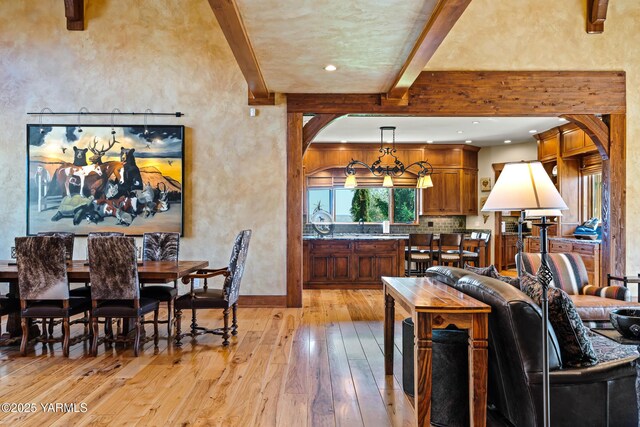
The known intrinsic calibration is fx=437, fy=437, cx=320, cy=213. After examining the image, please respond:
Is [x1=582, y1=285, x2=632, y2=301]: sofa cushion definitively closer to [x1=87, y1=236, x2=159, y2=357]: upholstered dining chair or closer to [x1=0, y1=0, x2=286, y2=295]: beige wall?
[x1=0, y1=0, x2=286, y2=295]: beige wall

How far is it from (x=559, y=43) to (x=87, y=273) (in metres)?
6.26

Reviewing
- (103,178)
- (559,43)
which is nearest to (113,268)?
(103,178)

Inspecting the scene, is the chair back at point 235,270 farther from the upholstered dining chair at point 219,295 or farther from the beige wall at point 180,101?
the beige wall at point 180,101

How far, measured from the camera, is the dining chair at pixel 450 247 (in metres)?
7.47

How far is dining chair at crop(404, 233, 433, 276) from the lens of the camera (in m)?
7.33

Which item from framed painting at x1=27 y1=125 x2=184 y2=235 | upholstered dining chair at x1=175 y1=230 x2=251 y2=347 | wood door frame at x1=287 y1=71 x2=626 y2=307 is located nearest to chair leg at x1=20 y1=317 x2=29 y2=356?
upholstered dining chair at x1=175 y1=230 x2=251 y2=347

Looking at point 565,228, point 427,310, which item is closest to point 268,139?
point 427,310

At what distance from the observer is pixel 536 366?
6.87 feet

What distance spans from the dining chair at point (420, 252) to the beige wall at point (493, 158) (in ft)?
7.63

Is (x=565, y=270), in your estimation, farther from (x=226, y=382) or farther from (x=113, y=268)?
(x=113, y=268)

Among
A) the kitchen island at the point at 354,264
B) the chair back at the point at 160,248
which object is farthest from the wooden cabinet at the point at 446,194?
the chair back at the point at 160,248

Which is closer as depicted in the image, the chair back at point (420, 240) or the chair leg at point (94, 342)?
the chair leg at point (94, 342)

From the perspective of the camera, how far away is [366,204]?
998 cm

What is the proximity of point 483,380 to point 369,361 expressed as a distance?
1537 millimetres
